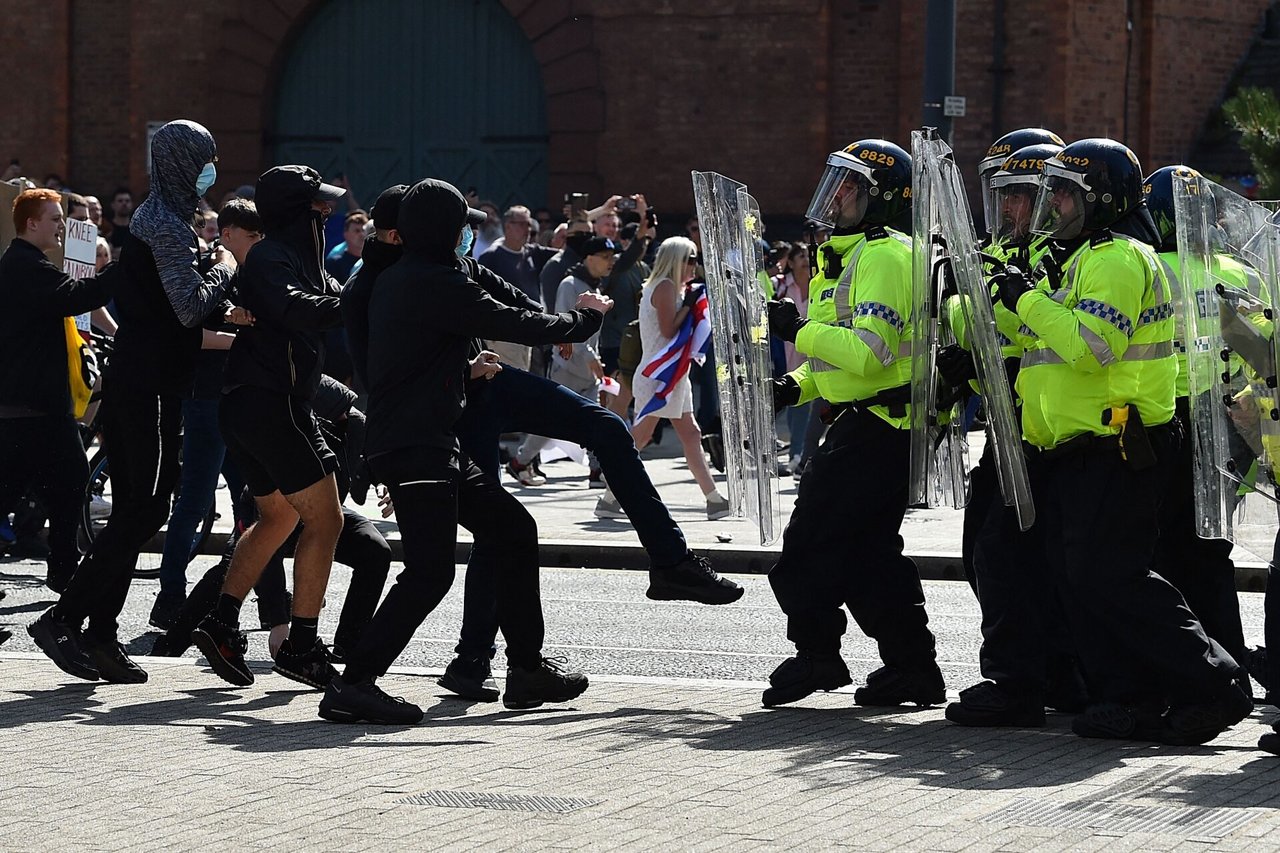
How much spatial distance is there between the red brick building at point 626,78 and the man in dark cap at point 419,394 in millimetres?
17668

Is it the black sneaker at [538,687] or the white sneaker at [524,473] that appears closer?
the black sneaker at [538,687]

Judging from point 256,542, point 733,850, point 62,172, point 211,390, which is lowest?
point 733,850

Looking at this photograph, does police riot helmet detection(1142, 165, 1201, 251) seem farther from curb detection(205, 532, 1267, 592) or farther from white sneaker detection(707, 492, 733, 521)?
white sneaker detection(707, 492, 733, 521)

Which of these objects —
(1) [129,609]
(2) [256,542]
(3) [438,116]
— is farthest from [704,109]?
(2) [256,542]

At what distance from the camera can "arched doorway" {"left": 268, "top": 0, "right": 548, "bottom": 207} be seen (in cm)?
2667

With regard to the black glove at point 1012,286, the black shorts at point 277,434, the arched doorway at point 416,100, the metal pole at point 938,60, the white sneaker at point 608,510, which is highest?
the arched doorway at point 416,100

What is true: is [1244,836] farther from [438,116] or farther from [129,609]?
[438,116]

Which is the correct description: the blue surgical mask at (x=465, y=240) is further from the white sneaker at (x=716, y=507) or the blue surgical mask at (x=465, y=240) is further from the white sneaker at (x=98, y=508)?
the white sneaker at (x=716, y=507)

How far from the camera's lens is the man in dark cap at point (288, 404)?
7.52 meters

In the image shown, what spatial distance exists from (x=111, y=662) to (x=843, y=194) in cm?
317

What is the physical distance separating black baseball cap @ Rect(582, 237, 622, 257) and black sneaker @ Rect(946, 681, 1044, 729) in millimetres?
7946

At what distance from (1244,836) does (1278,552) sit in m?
1.55

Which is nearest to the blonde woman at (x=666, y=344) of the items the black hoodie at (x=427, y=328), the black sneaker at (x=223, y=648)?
the black sneaker at (x=223, y=648)

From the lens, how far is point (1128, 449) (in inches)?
262
